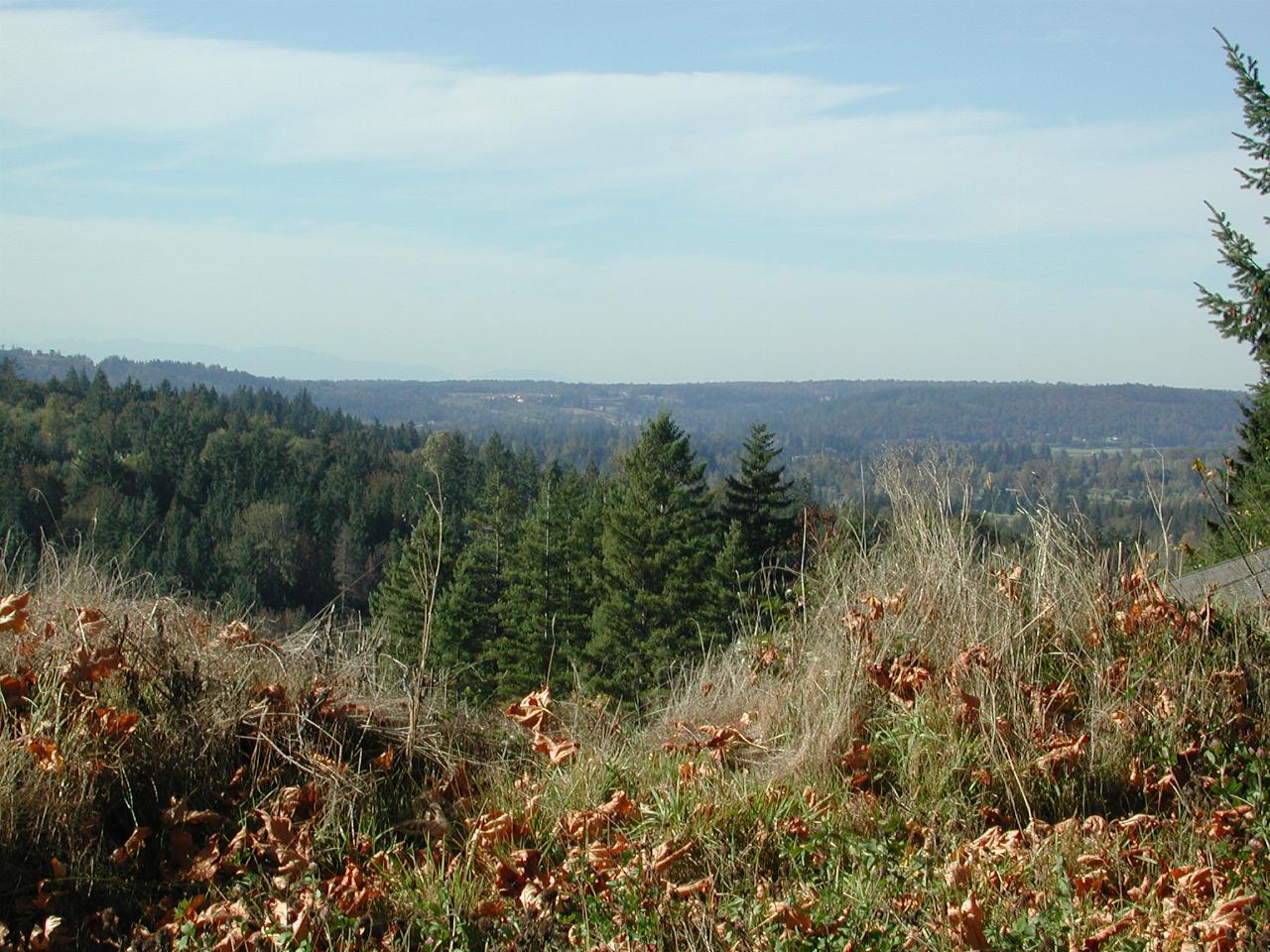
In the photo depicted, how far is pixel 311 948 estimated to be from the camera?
2738mm

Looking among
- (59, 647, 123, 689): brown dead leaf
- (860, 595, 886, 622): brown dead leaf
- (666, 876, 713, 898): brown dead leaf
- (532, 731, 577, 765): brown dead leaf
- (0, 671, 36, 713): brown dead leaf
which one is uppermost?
(860, 595, 886, 622): brown dead leaf

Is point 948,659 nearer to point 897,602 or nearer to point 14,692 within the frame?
point 897,602

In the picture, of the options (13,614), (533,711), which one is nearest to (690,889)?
(533,711)

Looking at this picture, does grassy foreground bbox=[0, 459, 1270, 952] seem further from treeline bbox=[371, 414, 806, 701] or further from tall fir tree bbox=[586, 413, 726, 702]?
tall fir tree bbox=[586, 413, 726, 702]

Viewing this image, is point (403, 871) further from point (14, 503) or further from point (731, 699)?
point (14, 503)

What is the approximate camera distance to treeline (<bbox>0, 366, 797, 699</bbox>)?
946 centimetres

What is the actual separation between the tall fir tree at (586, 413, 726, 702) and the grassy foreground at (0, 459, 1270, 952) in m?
27.9

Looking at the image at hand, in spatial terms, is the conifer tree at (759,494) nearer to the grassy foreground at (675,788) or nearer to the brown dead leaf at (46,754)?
the grassy foreground at (675,788)

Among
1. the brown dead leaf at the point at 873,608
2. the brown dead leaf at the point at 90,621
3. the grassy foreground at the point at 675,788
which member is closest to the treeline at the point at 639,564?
the brown dead leaf at the point at 873,608

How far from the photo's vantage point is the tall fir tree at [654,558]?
3347cm

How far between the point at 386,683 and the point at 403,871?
1.13 m

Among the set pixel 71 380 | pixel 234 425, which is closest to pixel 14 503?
pixel 234 425

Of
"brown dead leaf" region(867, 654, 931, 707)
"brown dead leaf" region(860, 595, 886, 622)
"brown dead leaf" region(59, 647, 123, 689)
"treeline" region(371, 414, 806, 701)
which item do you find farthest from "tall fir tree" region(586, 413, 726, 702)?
"brown dead leaf" region(59, 647, 123, 689)

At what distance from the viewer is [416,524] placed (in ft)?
21.6
